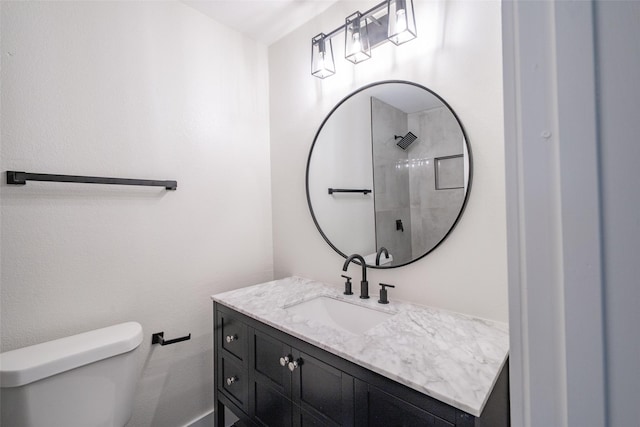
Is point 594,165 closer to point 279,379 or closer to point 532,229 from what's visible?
point 532,229

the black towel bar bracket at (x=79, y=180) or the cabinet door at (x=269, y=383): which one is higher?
the black towel bar bracket at (x=79, y=180)

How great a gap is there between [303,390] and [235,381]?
1.59 ft

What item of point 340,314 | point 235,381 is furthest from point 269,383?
point 340,314

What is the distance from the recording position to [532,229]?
0.33m

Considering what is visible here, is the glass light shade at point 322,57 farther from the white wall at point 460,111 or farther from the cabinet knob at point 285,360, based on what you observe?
the cabinet knob at point 285,360

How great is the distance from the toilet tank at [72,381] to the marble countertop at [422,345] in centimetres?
45

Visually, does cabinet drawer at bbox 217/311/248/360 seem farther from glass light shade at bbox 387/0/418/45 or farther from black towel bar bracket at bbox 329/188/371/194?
glass light shade at bbox 387/0/418/45

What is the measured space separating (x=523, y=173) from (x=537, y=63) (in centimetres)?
13

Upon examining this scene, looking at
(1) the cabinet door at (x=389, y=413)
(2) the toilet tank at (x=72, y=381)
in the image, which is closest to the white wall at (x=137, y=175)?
(2) the toilet tank at (x=72, y=381)

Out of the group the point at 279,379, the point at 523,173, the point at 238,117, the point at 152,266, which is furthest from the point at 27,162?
Answer: the point at 523,173

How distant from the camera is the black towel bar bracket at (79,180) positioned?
3.37 feet

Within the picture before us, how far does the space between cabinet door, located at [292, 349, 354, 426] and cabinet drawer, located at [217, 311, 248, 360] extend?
0.34m

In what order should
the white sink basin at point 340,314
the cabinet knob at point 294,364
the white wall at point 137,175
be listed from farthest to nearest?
the white sink basin at point 340,314
the white wall at point 137,175
the cabinet knob at point 294,364

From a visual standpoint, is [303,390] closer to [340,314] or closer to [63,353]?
[340,314]
